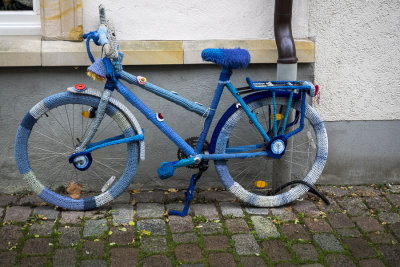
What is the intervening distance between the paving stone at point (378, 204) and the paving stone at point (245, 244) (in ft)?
4.23

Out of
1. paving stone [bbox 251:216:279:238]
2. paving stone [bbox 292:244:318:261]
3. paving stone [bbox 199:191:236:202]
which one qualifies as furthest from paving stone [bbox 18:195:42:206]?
paving stone [bbox 292:244:318:261]

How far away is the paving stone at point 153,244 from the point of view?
3.75 meters

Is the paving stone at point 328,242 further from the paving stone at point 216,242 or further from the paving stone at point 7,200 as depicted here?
the paving stone at point 7,200

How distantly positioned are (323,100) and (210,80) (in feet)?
3.49

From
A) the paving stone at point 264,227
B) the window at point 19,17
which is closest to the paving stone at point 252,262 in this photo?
the paving stone at point 264,227

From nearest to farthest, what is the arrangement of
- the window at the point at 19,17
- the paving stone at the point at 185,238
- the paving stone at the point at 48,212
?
1. the paving stone at the point at 185,238
2. the paving stone at the point at 48,212
3. the window at the point at 19,17

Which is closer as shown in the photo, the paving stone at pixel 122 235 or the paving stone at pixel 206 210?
the paving stone at pixel 122 235

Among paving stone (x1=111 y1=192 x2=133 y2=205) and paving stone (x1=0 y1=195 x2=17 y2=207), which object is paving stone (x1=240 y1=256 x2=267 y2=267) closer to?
paving stone (x1=111 y1=192 x2=133 y2=205)

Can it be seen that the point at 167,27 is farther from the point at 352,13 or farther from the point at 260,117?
the point at 352,13

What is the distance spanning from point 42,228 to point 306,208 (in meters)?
2.16

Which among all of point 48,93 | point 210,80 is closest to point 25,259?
point 48,93

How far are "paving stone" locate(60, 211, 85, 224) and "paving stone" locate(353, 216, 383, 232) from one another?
2.22 metres

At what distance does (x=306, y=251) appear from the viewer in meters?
3.79

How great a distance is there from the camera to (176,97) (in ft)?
13.6
